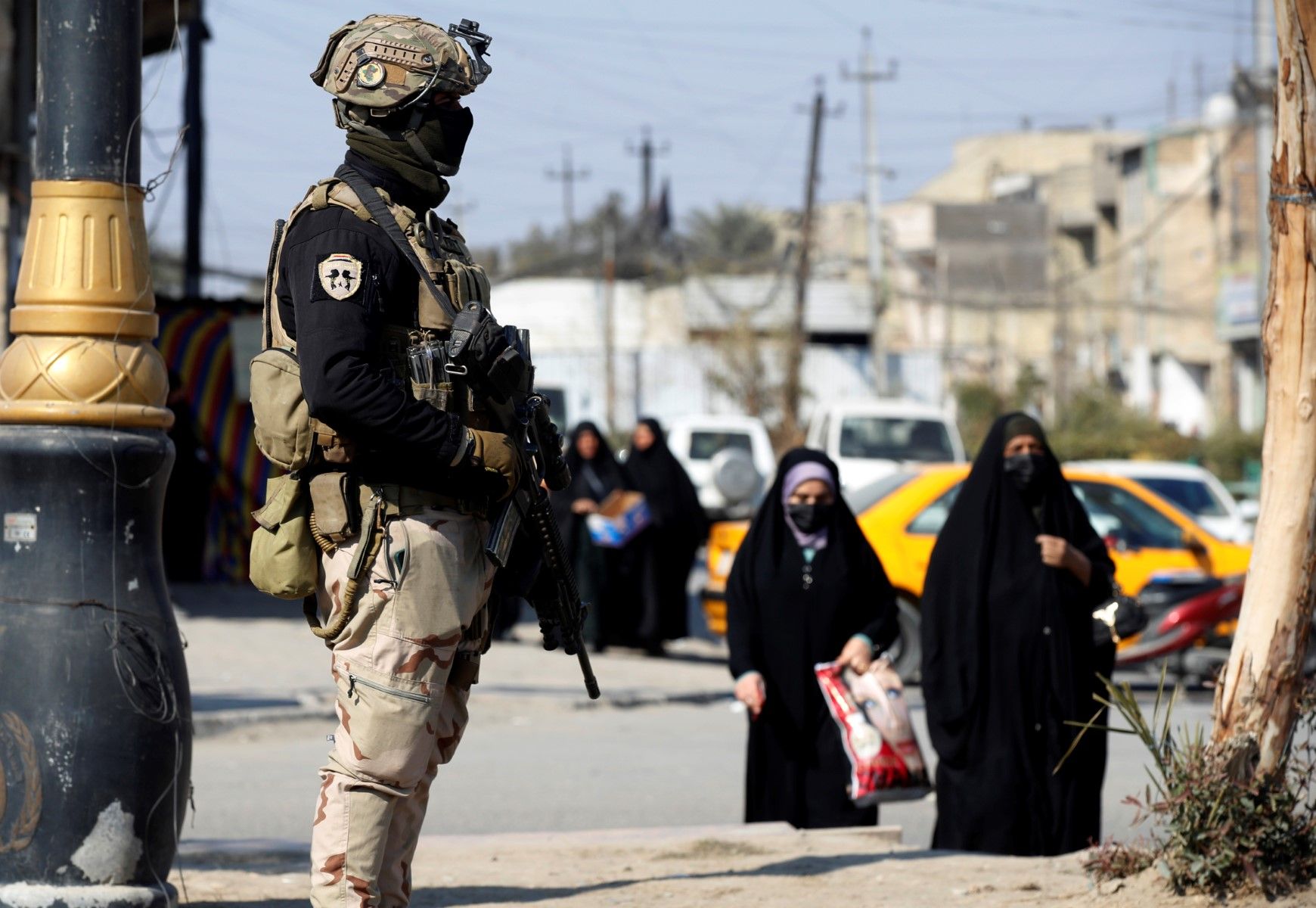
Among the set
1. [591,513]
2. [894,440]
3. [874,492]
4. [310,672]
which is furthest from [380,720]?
[894,440]

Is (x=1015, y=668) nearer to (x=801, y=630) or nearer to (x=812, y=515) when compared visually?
(x=801, y=630)

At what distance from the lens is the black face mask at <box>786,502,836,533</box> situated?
20.4ft

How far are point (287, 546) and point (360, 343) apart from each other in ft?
1.39

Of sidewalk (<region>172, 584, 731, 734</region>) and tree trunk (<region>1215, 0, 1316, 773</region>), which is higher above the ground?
tree trunk (<region>1215, 0, 1316, 773</region>)

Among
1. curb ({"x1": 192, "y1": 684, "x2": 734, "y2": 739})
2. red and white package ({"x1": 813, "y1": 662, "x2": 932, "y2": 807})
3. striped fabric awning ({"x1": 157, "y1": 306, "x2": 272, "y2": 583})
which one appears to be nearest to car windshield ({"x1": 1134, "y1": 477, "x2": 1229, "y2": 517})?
curb ({"x1": 192, "y1": 684, "x2": 734, "y2": 739})

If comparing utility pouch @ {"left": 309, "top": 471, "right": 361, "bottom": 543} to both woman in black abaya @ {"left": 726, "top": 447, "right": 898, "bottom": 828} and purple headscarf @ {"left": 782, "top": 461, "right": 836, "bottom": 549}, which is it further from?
purple headscarf @ {"left": 782, "top": 461, "right": 836, "bottom": 549}

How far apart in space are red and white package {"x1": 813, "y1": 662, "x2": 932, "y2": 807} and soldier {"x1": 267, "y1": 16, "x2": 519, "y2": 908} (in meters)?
2.27

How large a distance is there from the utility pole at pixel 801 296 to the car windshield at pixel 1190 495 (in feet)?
60.8

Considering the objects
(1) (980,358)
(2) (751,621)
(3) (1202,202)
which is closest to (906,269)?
(1) (980,358)

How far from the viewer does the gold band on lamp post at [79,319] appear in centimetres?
378

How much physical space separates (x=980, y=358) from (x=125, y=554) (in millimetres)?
51861

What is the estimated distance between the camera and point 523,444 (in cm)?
347

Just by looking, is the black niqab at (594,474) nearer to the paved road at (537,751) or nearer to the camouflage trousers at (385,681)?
the paved road at (537,751)

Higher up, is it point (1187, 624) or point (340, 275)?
point (340, 275)
